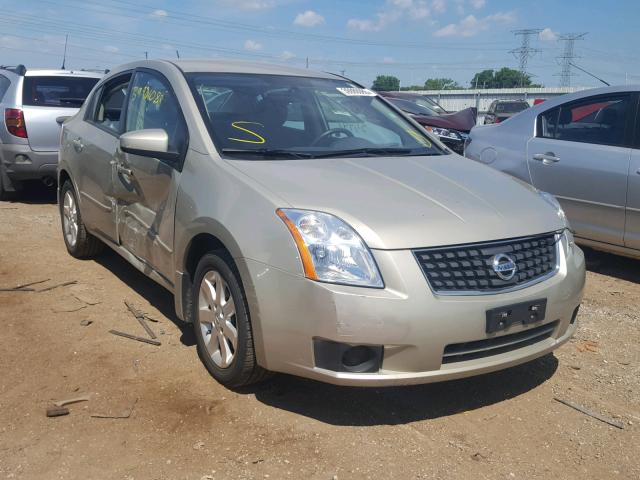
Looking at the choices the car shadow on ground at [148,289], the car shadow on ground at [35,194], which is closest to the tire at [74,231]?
the car shadow on ground at [148,289]

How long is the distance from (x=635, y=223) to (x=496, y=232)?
275 centimetres

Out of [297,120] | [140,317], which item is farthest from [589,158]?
[140,317]

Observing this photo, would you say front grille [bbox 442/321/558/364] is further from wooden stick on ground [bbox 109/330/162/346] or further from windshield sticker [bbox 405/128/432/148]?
wooden stick on ground [bbox 109/330/162/346]

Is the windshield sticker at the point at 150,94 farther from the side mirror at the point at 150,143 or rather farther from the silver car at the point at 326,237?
the side mirror at the point at 150,143

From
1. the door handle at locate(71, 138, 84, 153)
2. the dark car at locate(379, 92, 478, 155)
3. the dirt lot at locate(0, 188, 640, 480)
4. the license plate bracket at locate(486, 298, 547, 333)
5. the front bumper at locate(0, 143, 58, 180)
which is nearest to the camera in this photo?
the dirt lot at locate(0, 188, 640, 480)

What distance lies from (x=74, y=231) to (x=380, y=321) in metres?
3.77

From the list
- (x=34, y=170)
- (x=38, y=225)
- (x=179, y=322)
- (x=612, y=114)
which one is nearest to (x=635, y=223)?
(x=612, y=114)

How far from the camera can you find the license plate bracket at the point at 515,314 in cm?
301

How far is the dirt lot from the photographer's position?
2.85 meters

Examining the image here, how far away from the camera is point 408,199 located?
3.27m

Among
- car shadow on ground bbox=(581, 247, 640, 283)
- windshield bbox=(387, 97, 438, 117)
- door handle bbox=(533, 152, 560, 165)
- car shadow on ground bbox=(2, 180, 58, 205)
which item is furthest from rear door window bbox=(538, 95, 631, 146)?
windshield bbox=(387, 97, 438, 117)

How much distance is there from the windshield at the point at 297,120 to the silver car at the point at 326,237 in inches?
0.5

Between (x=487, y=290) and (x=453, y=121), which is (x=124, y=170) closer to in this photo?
(x=487, y=290)

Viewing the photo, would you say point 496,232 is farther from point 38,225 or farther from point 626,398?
point 38,225
